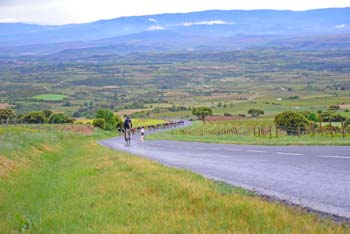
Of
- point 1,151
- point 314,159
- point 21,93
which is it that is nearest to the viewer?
point 314,159

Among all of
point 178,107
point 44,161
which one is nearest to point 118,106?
point 178,107

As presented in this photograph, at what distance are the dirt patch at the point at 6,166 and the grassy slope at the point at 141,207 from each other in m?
0.72

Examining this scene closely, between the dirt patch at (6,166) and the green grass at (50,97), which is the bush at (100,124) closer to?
the green grass at (50,97)

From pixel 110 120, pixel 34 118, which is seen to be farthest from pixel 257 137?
A: pixel 34 118

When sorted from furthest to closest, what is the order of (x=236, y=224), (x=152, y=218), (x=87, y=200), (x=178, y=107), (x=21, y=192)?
1. (x=178, y=107)
2. (x=21, y=192)
3. (x=87, y=200)
4. (x=152, y=218)
5. (x=236, y=224)

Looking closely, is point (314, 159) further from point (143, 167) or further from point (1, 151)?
point (1, 151)

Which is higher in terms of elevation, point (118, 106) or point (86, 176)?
point (86, 176)

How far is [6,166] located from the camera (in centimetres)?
1844

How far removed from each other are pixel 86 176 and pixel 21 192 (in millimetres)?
2445

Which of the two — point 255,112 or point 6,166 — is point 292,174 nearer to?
point 6,166

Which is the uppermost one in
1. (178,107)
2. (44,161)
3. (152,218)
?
(152,218)

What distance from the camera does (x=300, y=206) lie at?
1070 centimetres

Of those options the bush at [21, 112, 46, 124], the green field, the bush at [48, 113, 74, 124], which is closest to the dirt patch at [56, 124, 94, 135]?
A: the green field

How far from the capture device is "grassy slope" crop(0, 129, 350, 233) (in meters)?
8.81
